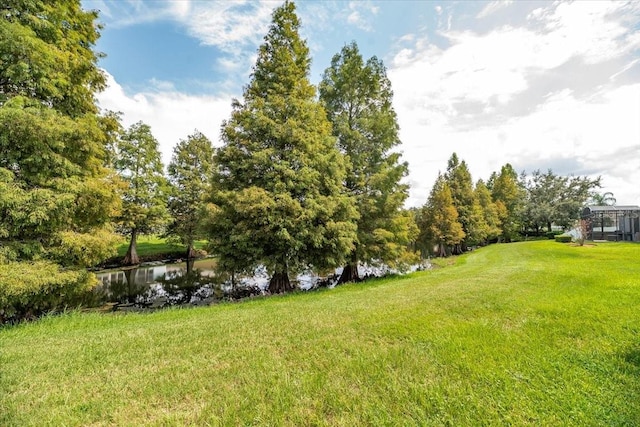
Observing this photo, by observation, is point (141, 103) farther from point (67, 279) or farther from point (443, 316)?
point (443, 316)

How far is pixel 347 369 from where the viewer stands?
12.2 feet

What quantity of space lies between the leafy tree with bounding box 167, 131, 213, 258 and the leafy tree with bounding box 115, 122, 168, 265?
1.64 metres

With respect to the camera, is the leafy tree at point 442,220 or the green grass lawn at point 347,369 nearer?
the green grass lawn at point 347,369

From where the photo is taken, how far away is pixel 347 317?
6.12 m

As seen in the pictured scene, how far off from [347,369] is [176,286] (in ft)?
47.6

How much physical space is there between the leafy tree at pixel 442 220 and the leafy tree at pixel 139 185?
25.1 meters

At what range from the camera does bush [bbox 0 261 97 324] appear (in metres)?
6.49

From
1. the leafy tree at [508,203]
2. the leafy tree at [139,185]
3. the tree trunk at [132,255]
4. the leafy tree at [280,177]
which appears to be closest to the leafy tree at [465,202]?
the leafy tree at [508,203]

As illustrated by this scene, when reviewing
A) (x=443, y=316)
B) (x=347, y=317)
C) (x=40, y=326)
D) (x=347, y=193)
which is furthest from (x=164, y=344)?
(x=347, y=193)

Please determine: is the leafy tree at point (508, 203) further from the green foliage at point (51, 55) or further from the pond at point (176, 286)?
the green foliage at point (51, 55)

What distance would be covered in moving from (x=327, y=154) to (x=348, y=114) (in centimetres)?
463

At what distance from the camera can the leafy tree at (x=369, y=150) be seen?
13875 mm

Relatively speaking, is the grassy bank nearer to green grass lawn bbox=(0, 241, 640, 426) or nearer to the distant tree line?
the distant tree line

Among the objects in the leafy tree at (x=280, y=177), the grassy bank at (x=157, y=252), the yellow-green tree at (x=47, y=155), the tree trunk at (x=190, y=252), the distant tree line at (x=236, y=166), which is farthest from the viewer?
the tree trunk at (x=190, y=252)
